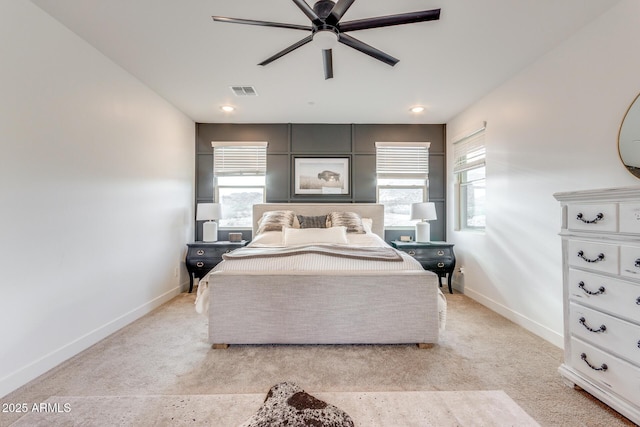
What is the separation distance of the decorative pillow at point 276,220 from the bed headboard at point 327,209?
0.90 feet

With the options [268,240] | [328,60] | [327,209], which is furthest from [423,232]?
[328,60]

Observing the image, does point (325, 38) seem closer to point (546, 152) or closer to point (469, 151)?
point (546, 152)

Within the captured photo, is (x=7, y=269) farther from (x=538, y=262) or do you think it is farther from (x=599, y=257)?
(x=538, y=262)

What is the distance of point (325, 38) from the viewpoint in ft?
6.05

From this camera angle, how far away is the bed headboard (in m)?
4.13

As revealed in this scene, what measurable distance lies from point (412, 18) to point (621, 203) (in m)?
1.55

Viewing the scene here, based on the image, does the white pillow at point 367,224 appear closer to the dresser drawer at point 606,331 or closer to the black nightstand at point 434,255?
the black nightstand at point 434,255

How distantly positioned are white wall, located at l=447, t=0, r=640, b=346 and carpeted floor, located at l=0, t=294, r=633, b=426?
54cm

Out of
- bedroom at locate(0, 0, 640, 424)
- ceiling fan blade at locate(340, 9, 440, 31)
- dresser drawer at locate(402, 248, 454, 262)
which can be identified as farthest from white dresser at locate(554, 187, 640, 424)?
dresser drawer at locate(402, 248, 454, 262)

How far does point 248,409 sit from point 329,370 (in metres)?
0.61

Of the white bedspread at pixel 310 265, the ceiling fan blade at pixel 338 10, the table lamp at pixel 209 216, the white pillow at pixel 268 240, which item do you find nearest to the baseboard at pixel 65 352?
the table lamp at pixel 209 216

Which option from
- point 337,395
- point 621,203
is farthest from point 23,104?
point 621,203

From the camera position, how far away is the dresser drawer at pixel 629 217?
1.35 m

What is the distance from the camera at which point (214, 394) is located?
1.66 metres
